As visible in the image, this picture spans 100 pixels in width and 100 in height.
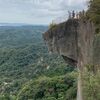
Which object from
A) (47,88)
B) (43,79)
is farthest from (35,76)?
(47,88)

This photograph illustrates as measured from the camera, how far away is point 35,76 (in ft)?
381

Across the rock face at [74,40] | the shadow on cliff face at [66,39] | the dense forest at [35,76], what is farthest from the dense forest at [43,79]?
the shadow on cliff face at [66,39]

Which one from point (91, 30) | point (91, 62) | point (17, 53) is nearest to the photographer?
point (91, 62)

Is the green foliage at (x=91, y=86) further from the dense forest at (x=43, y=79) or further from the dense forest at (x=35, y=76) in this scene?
the dense forest at (x=35, y=76)

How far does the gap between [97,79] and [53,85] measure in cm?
5437

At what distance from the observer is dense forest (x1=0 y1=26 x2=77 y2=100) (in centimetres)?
6077

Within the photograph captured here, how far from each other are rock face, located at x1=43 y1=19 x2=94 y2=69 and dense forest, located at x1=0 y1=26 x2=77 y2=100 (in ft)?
57.8

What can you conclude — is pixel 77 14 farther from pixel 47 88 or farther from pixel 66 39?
pixel 47 88

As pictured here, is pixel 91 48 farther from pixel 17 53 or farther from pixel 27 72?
pixel 17 53

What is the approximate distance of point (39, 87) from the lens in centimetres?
6594

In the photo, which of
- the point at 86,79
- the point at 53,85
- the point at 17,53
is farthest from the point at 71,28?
the point at 17,53

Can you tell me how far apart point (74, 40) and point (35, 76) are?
334ft

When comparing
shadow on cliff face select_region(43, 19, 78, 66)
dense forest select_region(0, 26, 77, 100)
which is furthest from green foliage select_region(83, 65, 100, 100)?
dense forest select_region(0, 26, 77, 100)

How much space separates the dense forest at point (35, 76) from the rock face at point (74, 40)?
17.6 meters
